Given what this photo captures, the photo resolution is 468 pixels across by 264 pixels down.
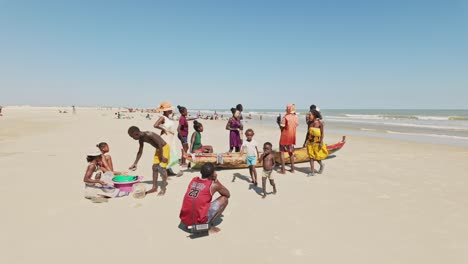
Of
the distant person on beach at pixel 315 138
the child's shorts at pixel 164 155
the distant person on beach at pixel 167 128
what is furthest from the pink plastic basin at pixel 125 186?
the distant person on beach at pixel 315 138

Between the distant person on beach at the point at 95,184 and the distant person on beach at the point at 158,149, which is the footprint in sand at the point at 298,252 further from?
the distant person on beach at the point at 95,184

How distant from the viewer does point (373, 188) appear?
6.54 metres

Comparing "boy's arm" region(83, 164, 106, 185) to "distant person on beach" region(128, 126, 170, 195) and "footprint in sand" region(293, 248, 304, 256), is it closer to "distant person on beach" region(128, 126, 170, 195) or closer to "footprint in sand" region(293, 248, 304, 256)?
"distant person on beach" region(128, 126, 170, 195)

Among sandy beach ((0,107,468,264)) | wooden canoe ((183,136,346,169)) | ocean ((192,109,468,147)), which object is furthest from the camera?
ocean ((192,109,468,147))

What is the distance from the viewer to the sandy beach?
138 inches

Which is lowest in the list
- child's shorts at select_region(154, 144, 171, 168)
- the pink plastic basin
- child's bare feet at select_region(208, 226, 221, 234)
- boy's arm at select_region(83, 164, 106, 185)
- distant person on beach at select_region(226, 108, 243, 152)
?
child's bare feet at select_region(208, 226, 221, 234)

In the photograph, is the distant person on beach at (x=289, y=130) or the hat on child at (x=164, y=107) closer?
the hat on child at (x=164, y=107)

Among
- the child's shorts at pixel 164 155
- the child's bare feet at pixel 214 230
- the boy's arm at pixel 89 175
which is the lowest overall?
the child's bare feet at pixel 214 230

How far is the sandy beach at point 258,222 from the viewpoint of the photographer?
351 cm

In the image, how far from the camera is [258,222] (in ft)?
14.8

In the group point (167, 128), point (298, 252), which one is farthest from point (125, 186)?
point (298, 252)

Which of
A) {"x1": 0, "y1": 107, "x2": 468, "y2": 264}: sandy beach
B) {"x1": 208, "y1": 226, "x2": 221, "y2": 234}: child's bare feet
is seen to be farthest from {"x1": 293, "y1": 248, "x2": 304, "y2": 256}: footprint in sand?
{"x1": 208, "y1": 226, "x2": 221, "y2": 234}: child's bare feet

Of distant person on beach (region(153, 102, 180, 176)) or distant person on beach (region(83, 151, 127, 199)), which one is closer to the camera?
distant person on beach (region(83, 151, 127, 199))

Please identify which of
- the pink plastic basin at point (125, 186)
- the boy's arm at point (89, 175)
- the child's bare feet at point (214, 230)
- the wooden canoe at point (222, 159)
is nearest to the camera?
the child's bare feet at point (214, 230)
